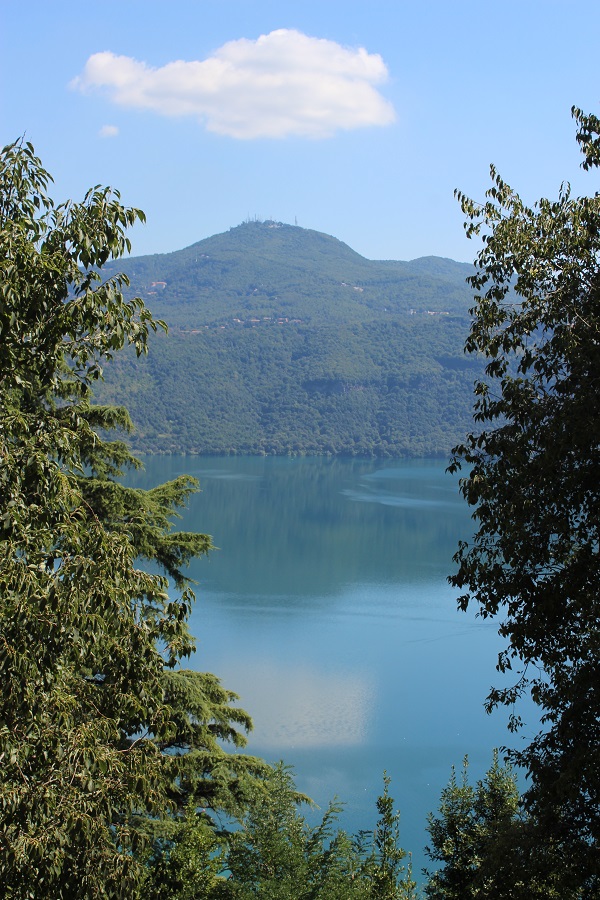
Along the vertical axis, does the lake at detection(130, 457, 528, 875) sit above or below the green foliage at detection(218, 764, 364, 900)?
below

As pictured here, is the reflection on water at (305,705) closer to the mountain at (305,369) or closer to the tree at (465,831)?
the tree at (465,831)

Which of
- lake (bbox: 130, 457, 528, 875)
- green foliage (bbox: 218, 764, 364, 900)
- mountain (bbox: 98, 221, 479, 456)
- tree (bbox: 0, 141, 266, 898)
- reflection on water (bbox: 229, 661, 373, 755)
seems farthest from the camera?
mountain (bbox: 98, 221, 479, 456)

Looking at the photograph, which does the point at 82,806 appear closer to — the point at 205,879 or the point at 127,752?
the point at 127,752

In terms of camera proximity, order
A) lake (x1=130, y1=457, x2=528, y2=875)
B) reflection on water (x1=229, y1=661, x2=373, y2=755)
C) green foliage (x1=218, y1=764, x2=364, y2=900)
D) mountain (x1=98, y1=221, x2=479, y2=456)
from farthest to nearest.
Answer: mountain (x1=98, y1=221, x2=479, y2=456)
reflection on water (x1=229, y1=661, x2=373, y2=755)
lake (x1=130, y1=457, x2=528, y2=875)
green foliage (x1=218, y1=764, x2=364, y2=900)

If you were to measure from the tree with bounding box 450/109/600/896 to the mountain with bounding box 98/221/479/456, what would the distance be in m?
65.6

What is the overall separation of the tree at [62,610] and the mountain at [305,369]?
66942 mm

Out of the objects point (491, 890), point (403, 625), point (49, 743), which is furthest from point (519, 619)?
point (403, 625)

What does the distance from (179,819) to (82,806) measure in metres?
4.10

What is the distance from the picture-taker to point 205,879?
5.07 metres

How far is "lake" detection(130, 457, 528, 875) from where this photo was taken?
14.6 m

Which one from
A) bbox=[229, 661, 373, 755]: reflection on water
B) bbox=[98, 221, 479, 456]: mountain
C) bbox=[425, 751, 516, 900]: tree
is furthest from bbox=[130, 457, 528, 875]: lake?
bbox=[98, 221, 479, 456]: mountain

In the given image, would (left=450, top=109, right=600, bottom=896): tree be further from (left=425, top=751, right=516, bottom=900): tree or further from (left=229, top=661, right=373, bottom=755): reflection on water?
(left=229, top=661, right=373, bottom=755): reflection on water

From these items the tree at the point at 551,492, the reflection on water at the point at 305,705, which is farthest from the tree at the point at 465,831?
the reflection on water at the point at 305,705

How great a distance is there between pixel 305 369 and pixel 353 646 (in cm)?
8049
